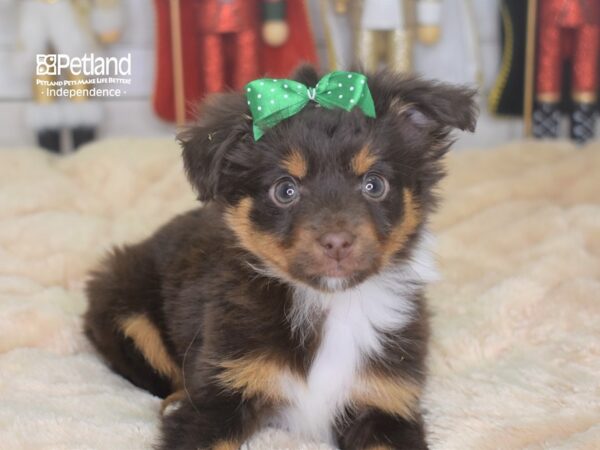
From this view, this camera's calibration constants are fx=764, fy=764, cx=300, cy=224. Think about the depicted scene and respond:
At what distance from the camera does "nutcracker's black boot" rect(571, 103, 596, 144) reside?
6090mm

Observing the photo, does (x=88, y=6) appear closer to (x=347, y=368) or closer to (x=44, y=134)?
(x=44, y=134)

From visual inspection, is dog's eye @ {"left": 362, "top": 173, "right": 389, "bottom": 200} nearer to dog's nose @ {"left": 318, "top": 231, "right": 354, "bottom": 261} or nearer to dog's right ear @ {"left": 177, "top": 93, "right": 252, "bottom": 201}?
dog's nose @ {"left": 318, "top": 231, "right": 354, "bottom": 261}

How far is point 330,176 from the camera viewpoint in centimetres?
230

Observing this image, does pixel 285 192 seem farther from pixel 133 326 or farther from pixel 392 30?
pixel 392 30

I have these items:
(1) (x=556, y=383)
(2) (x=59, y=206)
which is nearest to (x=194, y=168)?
(1) (x=556, y=383)

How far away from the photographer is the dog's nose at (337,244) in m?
2.15

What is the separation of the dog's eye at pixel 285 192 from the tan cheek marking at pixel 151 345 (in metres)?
1.02

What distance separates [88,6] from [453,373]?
3.91m

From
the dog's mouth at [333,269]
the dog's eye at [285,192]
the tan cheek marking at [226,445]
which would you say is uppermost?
the dog's eye at [285,192]

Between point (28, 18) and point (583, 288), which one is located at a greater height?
point (28, 18)

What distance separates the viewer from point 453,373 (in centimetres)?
317

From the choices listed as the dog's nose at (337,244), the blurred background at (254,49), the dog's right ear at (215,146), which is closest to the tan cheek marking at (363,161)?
the dog's nose at (337,244)

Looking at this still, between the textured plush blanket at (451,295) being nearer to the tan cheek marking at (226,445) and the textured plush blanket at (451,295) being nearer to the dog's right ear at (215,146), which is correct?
the tan cheek marking at (226,445)

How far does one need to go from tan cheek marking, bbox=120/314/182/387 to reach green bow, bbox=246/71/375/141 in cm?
109
